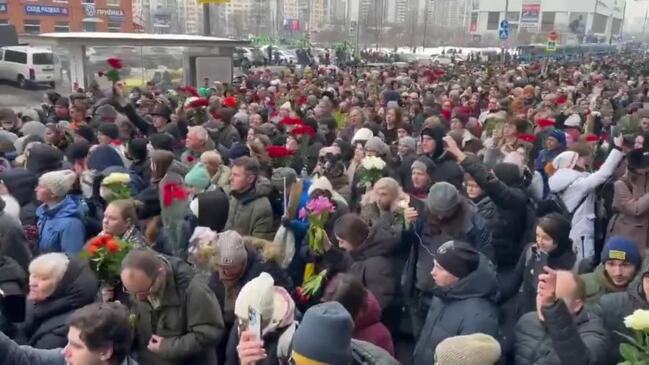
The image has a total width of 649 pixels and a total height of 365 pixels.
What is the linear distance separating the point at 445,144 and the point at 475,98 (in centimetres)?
794

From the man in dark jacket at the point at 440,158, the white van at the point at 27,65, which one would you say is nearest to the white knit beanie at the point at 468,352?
the man in dark jacket at the point at 440,158

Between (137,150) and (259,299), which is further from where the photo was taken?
(137,150)

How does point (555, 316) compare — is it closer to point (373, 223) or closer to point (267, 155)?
point (373, 223)

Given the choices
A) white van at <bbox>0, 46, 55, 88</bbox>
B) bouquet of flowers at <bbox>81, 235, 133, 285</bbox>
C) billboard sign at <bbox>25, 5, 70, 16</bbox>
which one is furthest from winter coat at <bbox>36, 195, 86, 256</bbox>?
billboard sign at <bbox>25, 5, 70, 16</bbox>

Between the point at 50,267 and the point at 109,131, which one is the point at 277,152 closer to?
the point at 109,131

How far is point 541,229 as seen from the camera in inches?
183

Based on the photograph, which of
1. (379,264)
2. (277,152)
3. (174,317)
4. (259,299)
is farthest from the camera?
(277,152)

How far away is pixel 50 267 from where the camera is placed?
3.72m

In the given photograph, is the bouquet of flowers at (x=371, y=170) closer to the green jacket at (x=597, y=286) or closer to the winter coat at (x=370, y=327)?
the green jacket at (x=597, y=286)

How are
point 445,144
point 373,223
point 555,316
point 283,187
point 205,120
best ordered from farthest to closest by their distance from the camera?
point 205,120, point 445,144, point 283,187, point 373,223, point 555,316

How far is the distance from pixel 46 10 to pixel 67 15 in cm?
163

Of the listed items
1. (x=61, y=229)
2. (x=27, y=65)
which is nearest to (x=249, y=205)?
(x=61, y=229)

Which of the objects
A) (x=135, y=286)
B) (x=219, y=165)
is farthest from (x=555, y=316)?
(x=219, y=165)

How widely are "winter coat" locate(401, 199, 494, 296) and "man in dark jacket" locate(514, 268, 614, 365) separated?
4.19 ft
